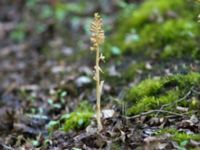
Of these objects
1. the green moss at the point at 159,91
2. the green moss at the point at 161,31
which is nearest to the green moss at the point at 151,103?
the green moss at the point at 159,91

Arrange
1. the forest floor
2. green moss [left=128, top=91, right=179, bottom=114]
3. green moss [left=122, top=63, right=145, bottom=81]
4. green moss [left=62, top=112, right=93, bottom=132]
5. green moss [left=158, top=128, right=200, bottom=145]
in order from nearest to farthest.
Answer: green moss [left=158, top=128, right=200, bottom=145] < the forest floor < green moss [left=128, top=91, right=179, bottom=114] < green moss [left=62, top=112, right=93, bottom=132] < green moss [left=122, top=63, right=145, bottom=81]

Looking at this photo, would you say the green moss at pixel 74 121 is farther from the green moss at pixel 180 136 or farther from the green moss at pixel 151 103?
the green moss at pixel 180 136

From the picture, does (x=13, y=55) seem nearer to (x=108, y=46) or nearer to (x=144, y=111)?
(x=108, y=46)

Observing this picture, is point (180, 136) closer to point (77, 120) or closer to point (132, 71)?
point (77, 120)

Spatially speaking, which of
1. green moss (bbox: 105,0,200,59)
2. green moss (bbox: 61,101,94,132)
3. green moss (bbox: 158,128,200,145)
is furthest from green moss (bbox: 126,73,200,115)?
green moss (bbox: 105,0,200,59)

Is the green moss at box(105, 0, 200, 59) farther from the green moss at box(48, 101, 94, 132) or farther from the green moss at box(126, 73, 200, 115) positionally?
the green moss at box(48, 101, 94, 132)

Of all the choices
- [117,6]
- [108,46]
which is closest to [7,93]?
[108,46]
